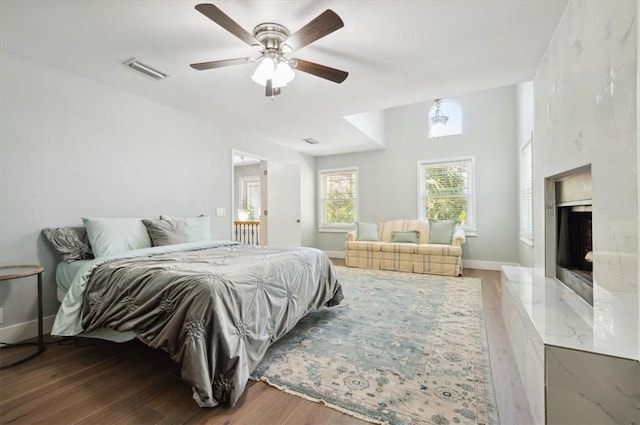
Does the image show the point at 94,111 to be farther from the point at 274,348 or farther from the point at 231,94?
the point at 274,348

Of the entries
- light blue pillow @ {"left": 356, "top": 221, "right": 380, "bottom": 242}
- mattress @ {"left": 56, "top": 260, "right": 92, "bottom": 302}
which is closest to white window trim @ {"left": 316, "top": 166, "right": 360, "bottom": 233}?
light blue pillow @ {"left": 356, "top": 221, "right": 380, "bottom": 242}

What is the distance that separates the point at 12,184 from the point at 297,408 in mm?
2822

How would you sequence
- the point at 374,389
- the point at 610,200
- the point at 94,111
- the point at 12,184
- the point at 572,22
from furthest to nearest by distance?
the point at 94,111 < the point at 12,184 < the point at 572,22 < the point at 374,389 < the point at 610,200

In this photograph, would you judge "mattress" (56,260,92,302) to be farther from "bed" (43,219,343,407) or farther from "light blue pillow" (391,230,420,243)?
"light blue pillow" (391,230,420,243)

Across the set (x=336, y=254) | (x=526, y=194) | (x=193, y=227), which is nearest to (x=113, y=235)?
(x=193, y=227)

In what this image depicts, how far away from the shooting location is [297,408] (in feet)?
4.79

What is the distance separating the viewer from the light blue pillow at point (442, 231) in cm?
485

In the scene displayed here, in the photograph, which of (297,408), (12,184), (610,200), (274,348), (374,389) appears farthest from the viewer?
(12,184)

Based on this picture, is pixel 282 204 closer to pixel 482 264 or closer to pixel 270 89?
pixel 270 89

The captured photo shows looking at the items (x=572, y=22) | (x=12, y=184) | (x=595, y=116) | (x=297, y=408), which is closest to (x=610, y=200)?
(x=595, y=116)

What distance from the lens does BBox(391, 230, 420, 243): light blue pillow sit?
507cm

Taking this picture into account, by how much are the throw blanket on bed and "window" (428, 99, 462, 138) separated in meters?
4.22

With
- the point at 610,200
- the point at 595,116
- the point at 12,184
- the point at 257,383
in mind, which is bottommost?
the point at 257,383

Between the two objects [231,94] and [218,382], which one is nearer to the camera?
[218,382]
